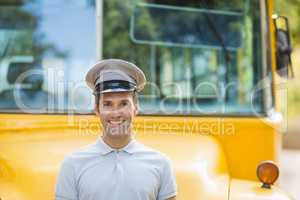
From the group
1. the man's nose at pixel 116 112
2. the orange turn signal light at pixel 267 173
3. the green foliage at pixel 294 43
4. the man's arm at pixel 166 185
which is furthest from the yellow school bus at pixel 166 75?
the green foliage at pixel 294 43

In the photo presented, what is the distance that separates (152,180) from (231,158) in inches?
67.8

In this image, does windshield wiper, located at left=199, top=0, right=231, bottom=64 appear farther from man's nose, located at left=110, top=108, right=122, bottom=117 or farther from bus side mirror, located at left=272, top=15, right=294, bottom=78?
man's nose, located at left=110, top=108, right=122, bottom=117

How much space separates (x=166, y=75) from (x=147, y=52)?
234 mm

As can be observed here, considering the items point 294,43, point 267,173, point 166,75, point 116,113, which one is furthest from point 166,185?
point 294,43

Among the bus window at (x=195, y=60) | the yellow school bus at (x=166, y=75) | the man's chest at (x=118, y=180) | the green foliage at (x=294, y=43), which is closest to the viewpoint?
the man's chest at (x=118, y=180)

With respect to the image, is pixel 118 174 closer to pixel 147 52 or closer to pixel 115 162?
pixel 115 162

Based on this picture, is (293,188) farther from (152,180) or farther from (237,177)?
(152,180)

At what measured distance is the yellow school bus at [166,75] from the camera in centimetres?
377

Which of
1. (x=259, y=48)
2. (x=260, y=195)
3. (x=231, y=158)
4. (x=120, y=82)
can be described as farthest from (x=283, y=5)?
(x=120, y=82)

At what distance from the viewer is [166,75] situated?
458 centimetres

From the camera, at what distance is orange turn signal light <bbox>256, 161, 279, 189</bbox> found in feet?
11.4

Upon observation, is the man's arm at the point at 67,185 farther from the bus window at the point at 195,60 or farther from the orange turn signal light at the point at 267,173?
the bus window at the point at 195,60

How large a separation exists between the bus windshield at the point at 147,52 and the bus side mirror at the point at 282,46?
5.8 inches

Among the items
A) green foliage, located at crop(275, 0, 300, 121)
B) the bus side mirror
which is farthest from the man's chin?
green foliage, located at crop(275, 0, 300, 121)
